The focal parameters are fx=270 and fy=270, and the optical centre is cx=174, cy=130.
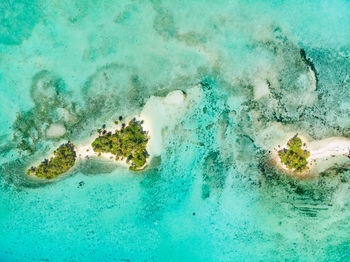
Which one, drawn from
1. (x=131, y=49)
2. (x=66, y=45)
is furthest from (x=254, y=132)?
(x=66, y=45)

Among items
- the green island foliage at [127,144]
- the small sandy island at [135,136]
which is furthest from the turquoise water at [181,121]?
the green island foliage at [127,144]

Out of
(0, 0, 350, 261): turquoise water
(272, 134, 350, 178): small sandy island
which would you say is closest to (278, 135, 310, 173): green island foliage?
(272, 134, 350, 178): small sandy island

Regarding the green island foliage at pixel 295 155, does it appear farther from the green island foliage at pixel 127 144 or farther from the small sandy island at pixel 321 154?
the green island foliage at pixel 127 144

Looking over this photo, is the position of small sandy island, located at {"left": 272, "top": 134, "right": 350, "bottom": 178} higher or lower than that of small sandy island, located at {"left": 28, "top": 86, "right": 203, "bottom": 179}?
lower

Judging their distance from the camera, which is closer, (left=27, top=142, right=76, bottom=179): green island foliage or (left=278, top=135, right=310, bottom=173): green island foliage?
(left=278, top=135, right=310, bottom=173): green island foliage

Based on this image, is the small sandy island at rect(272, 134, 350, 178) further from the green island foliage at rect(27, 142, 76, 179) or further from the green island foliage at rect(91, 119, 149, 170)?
the green island foliage at rect(27, 142, 76, 179)

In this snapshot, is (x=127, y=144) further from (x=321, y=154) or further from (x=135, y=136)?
(x=321, y=154)

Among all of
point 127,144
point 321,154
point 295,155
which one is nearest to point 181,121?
point 127,144

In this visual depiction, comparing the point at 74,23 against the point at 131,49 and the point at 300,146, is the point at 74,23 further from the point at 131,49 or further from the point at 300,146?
the point at 300,146
